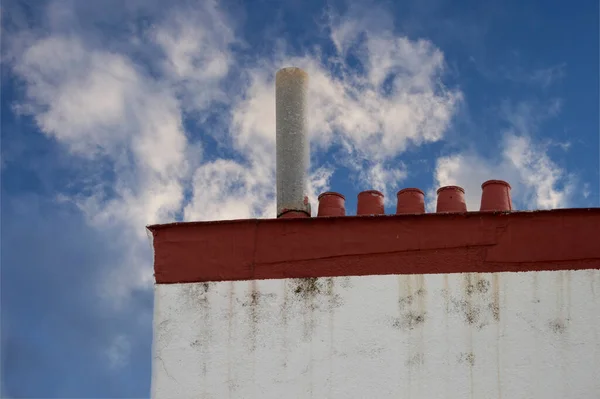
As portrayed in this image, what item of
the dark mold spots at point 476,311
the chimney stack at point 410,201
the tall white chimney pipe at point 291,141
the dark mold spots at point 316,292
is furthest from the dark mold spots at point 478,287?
the tall white chimney pipe at point 291,141

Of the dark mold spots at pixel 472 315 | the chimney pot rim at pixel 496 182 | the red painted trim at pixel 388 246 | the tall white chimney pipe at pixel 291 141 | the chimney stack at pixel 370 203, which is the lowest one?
the dark mold spots at pixel 472 315

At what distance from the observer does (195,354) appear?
28.9ft

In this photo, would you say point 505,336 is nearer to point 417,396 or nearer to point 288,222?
point 417,396

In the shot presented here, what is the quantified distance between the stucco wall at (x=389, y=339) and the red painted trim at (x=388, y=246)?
153 mm

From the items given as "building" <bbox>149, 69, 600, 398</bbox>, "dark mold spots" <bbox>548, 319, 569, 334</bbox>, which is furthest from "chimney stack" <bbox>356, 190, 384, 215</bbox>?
"dark mold spots" <bbox>548, 319, 569, 334</bbox>

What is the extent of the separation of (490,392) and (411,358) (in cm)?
92

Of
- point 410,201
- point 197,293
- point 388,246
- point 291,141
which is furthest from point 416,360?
point 291,141

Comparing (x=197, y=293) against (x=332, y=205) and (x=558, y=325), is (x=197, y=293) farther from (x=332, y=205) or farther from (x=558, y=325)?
(x=558, y=325)

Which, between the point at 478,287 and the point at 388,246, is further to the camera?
the point at 388,246

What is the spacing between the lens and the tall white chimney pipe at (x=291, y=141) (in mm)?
10125

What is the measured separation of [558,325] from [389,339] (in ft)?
6.13

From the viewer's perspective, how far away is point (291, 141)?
34.0 ft

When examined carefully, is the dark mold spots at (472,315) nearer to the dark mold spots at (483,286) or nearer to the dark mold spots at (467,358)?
the dark mold spots at (483,286)

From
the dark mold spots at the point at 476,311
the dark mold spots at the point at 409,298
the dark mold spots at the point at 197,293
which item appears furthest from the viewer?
the dark mold spots at the point at 197,293
